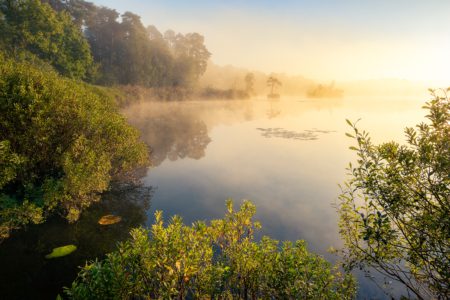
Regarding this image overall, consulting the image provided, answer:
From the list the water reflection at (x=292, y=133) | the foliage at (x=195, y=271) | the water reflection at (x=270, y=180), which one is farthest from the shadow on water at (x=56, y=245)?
the water reflection at (x=292, y=133)

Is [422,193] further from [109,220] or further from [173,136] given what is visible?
[173,136]

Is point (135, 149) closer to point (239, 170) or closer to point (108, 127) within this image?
point (108, 127)

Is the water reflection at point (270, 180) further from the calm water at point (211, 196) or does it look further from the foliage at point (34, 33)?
the foliage at point (34, 33)

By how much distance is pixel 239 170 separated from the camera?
124 ft

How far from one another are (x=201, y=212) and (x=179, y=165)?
16.2 m

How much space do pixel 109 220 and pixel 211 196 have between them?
35.5 feet

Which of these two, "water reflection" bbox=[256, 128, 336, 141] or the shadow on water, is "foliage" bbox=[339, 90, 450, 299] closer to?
the shadow on water

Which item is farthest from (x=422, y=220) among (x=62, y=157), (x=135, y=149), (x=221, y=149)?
(x=221, y=149)

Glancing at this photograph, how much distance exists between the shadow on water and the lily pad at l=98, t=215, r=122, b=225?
35 centimetres

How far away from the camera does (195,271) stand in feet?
25.5

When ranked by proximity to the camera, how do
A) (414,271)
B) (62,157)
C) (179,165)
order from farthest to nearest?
1. (179,165)
2. (62,157)
3. (414,271)

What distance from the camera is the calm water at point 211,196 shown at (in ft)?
56.3

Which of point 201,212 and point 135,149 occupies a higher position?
point 135,149

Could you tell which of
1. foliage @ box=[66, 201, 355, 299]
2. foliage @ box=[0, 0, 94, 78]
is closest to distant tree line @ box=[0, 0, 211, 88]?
foliage @ box=[0, 0, 94, 78]
